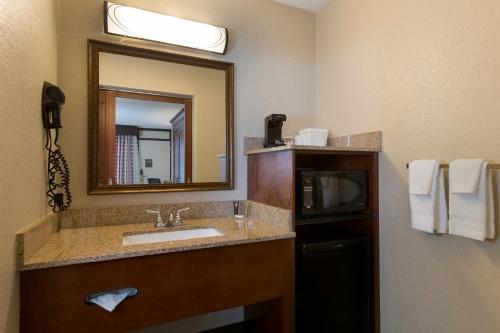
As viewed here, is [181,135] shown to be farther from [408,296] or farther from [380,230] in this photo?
[408,296]

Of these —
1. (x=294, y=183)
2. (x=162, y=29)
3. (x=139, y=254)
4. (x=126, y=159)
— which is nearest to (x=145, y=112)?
(x=126, y=159)

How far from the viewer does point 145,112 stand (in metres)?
1.72

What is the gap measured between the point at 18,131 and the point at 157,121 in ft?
2.74

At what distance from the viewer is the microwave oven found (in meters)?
1.53

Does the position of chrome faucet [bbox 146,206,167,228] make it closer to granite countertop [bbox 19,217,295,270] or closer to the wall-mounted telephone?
granite countertop [bbox 19,217,295,270]

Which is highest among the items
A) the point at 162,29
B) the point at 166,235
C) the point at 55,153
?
the point at 162,29

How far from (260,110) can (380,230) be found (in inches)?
46.6

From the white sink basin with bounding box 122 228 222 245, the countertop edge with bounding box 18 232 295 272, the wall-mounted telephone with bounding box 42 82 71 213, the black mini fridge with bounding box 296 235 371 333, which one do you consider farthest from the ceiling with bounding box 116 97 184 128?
the black mini fridge with bounding box 296 235 371 333

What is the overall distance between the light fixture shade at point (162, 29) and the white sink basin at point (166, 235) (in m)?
1.20

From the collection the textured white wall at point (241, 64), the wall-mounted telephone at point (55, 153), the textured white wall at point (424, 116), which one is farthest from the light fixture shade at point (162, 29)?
the textured white wall at point (424, 116)

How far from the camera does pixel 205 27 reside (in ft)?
5.91

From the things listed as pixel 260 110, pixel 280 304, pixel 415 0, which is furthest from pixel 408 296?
pixel 415 0

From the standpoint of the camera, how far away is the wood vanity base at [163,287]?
41.0 inches

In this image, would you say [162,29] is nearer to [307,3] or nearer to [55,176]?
[55,176]
